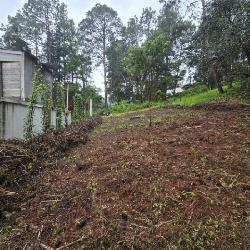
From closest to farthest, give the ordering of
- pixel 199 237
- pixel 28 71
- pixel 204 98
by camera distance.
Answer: pixel 199 237, pixel 204 98, pixel 28 71

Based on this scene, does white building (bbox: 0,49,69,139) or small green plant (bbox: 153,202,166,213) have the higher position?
white building (bbox: 0,49,69,139)

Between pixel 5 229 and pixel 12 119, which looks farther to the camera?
pixel 12 119

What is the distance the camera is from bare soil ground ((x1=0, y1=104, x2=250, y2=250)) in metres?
2.60

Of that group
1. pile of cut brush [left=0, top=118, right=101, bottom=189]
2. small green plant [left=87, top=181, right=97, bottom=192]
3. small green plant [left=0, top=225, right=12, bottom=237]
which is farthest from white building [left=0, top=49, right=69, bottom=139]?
small green plant [left=0, top=225, right=12, bottom=237]

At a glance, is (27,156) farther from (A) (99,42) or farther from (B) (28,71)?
(A) (99,42)

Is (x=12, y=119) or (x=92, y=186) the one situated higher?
(x=12, y=119)

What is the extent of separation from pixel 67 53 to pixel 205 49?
83.2 ft

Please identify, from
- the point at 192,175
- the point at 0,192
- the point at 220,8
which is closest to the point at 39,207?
the point at 0,192

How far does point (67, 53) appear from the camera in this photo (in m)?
34.7

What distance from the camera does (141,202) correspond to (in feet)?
10.4

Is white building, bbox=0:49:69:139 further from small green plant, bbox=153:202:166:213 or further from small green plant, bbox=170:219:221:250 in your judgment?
small green plant, bbox=170:219:221:250

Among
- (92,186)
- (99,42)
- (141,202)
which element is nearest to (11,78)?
(92,186)

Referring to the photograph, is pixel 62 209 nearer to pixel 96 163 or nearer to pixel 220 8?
pixel 96 163

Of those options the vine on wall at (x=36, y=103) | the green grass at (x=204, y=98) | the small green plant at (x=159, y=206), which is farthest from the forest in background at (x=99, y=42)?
the small green plant at (x=159, y=206)
